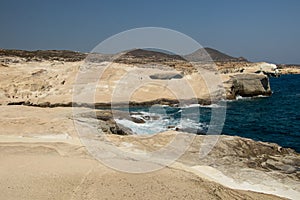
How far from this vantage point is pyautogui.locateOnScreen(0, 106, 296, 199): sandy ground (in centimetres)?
847

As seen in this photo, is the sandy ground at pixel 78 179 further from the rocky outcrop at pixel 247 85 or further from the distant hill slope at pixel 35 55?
the distant hill slope at pixel 35 55

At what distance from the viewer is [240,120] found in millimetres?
27641

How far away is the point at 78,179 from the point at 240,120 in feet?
67.2

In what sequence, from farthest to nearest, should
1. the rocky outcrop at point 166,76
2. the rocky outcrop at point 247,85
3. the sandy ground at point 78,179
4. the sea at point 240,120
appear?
the rocky outcrop at point 166,76 < the rocky outcrop at point 247,85 < the sea at point 240,120 < the sandy ground at point 78,179

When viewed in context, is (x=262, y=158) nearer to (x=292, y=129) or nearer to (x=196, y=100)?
(x=292, y=129)

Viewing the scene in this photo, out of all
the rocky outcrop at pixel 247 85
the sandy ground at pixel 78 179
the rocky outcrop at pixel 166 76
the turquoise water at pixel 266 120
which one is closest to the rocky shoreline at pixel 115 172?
the sandy ground at pixel 78 179

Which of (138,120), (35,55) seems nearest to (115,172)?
(138,120)

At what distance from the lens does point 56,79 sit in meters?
36.3

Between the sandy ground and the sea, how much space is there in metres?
9.61

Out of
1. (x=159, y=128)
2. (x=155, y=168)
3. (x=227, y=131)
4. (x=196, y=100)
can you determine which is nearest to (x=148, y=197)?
(x=155, y=168)

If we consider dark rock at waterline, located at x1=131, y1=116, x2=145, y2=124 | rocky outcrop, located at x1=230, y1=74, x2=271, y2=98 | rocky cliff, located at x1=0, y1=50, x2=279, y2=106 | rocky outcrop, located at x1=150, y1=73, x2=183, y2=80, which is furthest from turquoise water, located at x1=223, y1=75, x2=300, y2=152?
rocky outcrop, located at x1=150, y1=73, x2=183, y2=80

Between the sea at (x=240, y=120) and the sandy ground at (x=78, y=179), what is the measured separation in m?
9.61

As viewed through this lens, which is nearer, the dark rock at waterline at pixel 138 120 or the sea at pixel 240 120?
the sea at pixel 240 120

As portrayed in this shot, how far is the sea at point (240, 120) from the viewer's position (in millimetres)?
22145
